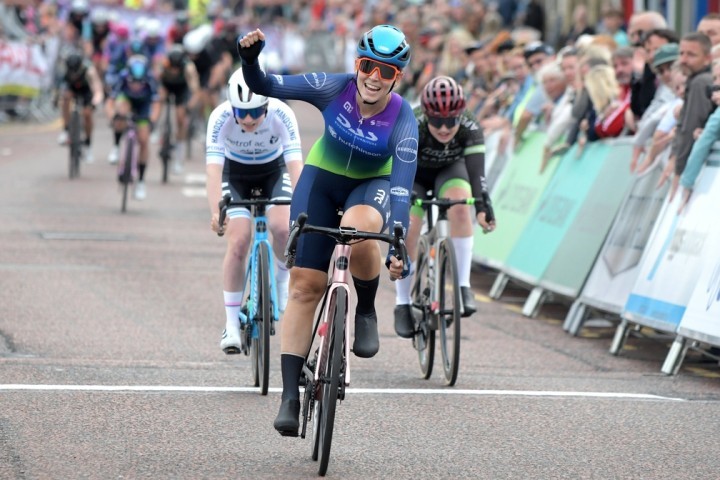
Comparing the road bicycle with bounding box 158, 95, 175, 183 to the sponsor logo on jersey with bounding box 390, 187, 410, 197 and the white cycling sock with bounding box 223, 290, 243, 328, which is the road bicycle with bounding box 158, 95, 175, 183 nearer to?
the white cycling sock with bounding box 223, 290, 243, 328

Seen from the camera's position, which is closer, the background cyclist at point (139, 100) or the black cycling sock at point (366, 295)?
the black cycling sock at point (366, 295)

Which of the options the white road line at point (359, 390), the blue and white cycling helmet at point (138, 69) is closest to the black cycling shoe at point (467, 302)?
the white road line at point (359, 390)

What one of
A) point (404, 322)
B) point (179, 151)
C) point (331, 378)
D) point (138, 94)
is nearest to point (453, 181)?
point (404, 322)

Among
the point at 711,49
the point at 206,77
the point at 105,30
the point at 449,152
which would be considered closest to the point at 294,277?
the point at 449,152

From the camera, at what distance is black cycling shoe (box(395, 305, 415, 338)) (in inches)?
414

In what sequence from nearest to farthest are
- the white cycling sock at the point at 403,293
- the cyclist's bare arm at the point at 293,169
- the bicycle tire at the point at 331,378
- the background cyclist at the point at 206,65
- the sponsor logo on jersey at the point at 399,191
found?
the bicycle tire at the point at 331,378, the sponsor logo on jersey at the point at 399,191, the cyclist's bare arm at the point at 293,169, the white cycling sock at the point at 403,293, the background cyclist at the point at 206,65

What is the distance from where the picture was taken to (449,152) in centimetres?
1081

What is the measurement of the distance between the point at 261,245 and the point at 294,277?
1.96 metres

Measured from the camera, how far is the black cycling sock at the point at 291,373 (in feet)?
24.4

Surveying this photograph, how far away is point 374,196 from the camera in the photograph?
7.87 m

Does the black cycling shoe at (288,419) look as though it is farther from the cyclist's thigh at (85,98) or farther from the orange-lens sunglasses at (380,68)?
the cyclist's thigh at (85,98)

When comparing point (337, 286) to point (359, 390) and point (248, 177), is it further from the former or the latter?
point (248, 177)

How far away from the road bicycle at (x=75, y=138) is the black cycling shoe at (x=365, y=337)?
16654mm

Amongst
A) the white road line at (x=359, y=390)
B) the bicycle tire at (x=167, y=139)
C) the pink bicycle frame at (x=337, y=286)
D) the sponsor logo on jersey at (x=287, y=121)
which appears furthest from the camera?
the bicycle tire at (x=167, y=139)
